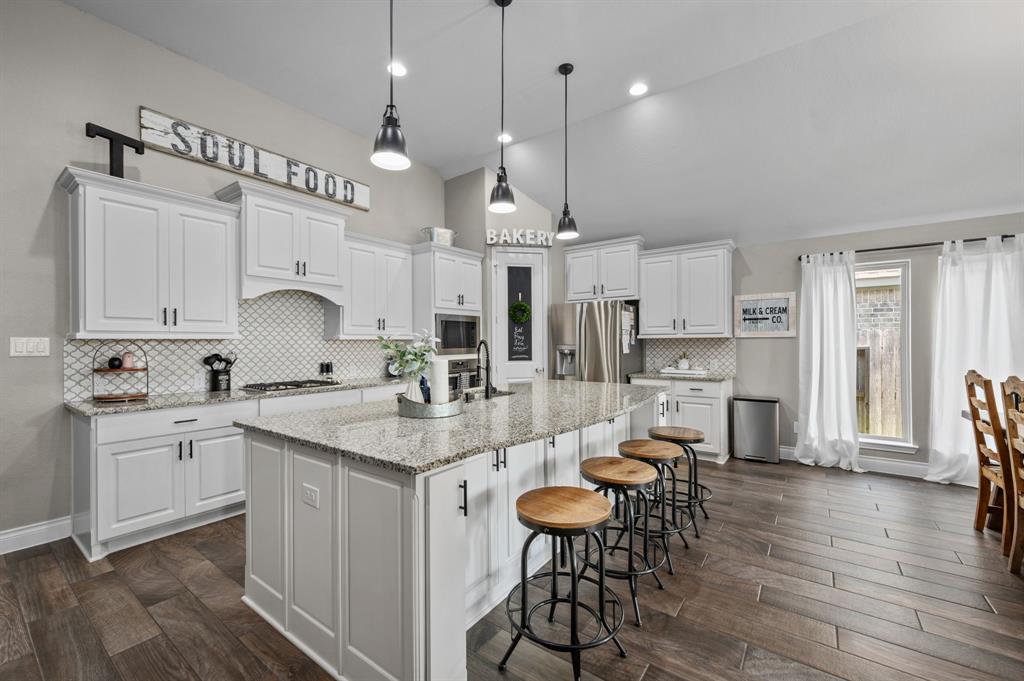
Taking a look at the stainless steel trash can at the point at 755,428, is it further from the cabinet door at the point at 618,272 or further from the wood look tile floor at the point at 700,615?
the cabinet door at the point at 618,272

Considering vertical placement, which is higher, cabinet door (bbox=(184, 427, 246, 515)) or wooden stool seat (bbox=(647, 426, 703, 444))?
wooden stool seat (bbox=(647, 426, 703, 444))

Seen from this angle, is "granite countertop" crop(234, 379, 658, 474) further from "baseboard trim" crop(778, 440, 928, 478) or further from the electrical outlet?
"baseboard trim" crop(778, 440, 928, 478)

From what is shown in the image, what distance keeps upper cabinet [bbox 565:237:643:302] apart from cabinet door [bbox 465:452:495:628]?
3666mm

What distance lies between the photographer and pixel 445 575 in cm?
148

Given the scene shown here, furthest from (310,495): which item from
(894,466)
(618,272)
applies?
(894,466)

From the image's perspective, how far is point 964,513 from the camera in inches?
125

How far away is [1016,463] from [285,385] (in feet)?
15.6

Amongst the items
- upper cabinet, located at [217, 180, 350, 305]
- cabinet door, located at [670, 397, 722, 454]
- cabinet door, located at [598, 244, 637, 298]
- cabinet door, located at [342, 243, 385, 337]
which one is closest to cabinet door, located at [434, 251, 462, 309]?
cabinet door, located at [342, 243, 385, 337]

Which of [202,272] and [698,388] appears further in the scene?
[698,388]

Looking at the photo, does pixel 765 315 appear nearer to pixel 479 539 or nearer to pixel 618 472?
pixel 618 472

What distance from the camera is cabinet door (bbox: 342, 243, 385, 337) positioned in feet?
13.6

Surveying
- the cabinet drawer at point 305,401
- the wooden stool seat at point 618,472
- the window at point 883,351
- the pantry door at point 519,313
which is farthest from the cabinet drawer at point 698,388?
the cabinet drawer at point 305,401

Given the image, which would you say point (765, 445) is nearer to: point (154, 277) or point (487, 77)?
point (487, 77)

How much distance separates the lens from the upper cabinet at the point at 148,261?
264cm
